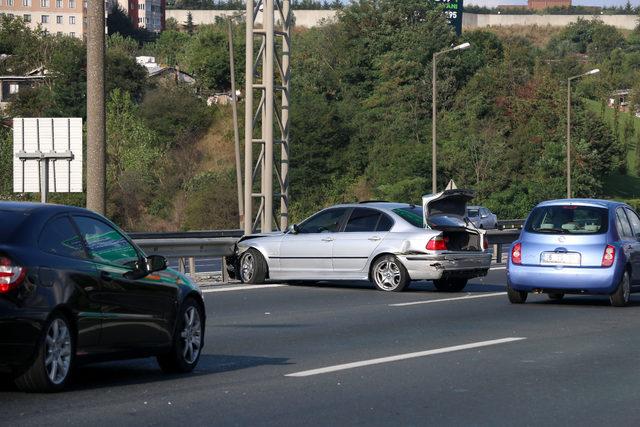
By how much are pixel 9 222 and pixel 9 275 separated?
592mm

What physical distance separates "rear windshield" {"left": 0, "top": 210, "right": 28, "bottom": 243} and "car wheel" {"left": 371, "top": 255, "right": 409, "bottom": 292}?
12680mm

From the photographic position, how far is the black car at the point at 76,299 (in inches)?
370

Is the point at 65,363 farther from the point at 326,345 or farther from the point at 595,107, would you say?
the point at 595,107

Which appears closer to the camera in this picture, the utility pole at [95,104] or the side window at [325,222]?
the utility pole at [95,104]

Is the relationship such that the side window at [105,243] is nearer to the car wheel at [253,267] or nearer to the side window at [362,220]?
the side window at [362,220]

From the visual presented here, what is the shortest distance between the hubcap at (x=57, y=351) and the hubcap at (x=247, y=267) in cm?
1355

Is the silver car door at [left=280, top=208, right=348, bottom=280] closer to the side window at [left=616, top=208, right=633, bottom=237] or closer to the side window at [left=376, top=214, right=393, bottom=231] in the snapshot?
the side window at [left=376, top=214, right=393, bottom=231]

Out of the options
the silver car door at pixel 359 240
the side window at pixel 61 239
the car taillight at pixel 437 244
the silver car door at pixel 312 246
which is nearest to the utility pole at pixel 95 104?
the silver car door at pixel 312 246

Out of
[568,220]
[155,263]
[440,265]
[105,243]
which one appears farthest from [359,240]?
[105,243]

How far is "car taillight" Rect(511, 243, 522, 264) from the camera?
19212mm

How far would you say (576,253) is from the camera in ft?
61.9

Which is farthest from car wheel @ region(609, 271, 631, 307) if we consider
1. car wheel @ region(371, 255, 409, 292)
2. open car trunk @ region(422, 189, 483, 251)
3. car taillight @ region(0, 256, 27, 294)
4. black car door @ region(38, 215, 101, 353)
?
car taillight @ region(0, 256, 27, 294)

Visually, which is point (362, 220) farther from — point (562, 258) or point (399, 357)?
point (399, 357)

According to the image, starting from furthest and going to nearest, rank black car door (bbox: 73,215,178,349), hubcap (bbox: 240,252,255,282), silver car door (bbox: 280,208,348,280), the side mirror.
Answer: hubcap (bbox: 240,252,255,282) → silver car door (bbox: 280,208,348,280) → the side mirror → black car door (bbox: 73,215,178,349)
